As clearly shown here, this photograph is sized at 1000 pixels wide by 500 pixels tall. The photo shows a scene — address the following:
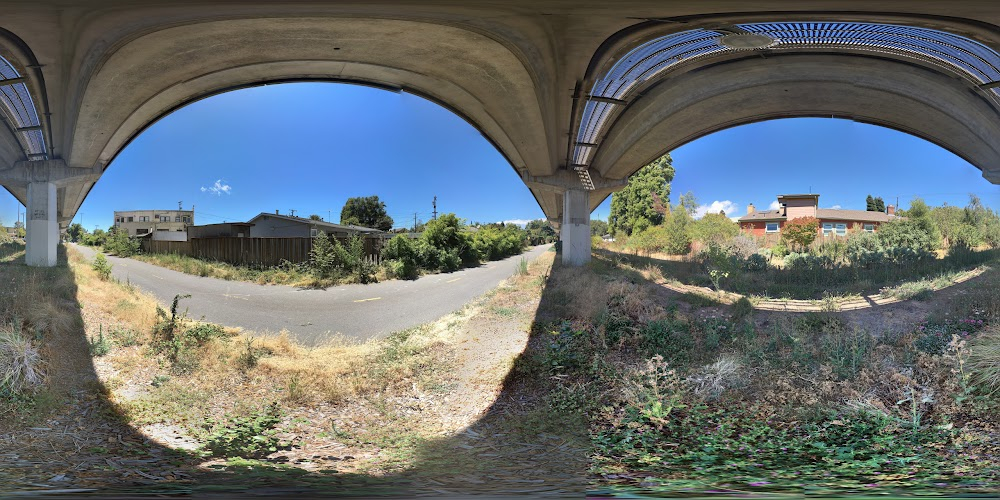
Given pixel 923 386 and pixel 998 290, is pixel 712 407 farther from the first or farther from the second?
pixel 998 290

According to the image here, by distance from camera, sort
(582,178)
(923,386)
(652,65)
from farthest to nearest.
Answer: (582,178) < (652,65) < (923,386)

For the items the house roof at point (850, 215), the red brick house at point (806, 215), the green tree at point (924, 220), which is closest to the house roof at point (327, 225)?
the green tree at point (924, 220)

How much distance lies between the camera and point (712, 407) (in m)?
3.41

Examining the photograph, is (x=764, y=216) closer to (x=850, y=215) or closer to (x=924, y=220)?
(x=850, y=215)

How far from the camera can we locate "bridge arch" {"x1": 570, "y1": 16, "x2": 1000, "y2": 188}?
5539mm

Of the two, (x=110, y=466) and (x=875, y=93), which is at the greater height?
(x=875, y=93)

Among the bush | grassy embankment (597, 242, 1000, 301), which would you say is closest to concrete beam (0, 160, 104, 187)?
the bush

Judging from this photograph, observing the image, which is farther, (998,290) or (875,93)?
(875,93)

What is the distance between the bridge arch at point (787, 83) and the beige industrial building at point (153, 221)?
6.20 metres

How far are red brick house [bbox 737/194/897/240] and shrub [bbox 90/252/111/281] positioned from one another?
18.1 m

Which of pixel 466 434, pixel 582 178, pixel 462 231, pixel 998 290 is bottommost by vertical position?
pixel 466 434

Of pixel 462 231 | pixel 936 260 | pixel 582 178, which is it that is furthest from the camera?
pixel 582 178

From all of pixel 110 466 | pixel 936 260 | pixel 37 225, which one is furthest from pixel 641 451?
pixel 936 260

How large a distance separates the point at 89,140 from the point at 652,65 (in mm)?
10129
